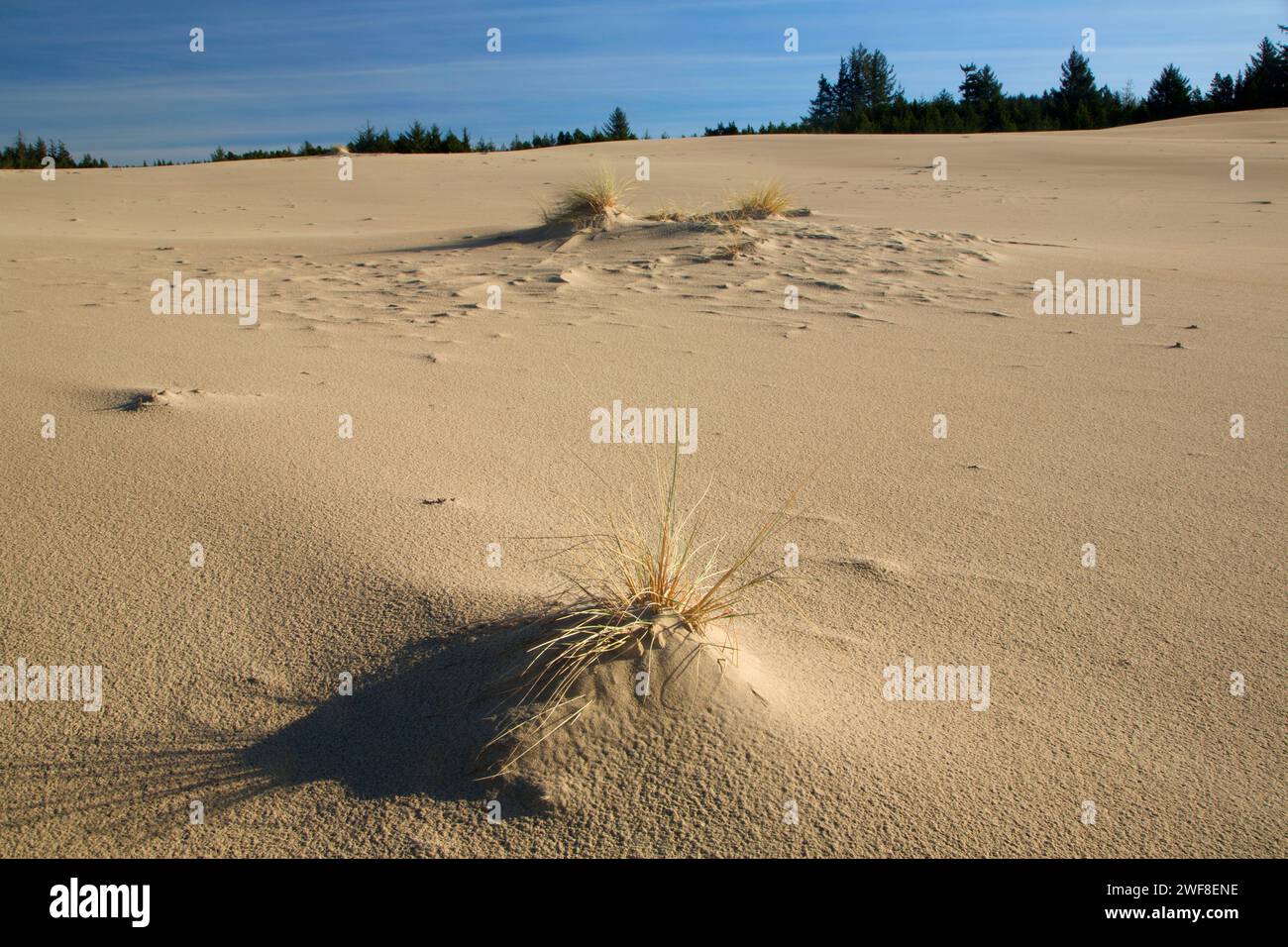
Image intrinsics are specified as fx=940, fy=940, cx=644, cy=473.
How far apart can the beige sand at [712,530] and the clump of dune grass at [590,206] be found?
209cm

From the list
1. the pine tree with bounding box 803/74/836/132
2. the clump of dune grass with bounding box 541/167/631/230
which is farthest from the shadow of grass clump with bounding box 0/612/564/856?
the pine tree with bounding box 803/74/836/132

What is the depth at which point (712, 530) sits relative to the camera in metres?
2.75

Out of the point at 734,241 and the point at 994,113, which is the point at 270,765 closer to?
the point at 734,241

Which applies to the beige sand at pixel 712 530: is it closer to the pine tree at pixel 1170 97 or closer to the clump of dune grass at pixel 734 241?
the clump of dune grass at pixel 734 241

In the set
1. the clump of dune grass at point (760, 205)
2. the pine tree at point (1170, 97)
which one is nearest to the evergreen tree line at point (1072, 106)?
the pine tree at point (1170, 97)

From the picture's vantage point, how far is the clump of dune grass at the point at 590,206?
8414mm

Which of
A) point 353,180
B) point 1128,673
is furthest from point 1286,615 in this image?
point 353,180

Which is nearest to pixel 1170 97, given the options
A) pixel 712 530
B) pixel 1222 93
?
pixel 1222 93

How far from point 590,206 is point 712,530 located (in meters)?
6.33

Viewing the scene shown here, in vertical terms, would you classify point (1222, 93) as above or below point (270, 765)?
above

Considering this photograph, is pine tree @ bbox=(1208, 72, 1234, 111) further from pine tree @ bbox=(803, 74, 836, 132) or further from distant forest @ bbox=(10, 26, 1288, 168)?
pine tree @ bbox=(803, 74, 836, 132)

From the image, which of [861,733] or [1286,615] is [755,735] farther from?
[1286,615]

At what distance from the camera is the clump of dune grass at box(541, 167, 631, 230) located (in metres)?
8.41

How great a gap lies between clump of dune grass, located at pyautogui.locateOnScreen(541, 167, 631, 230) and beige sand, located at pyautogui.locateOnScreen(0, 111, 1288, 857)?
82.4 inches
